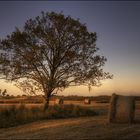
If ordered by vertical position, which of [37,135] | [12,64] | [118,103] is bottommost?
[37,135]

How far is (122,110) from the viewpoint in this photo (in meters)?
19.8

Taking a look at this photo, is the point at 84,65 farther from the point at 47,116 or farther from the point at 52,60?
the point at 47,116

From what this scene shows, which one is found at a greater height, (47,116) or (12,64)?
(12,64)

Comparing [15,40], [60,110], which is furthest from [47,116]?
[15,40]

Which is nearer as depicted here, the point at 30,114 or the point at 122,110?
the point at 122,110

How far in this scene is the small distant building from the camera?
1959cm

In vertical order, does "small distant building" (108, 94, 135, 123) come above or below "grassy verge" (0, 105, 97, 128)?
above

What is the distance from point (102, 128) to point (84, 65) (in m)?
11.9

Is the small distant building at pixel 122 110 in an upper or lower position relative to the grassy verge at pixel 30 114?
upper

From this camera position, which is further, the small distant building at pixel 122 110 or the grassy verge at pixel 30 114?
the grassy verge at pixel 30 114

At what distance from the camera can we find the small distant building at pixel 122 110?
1959cm

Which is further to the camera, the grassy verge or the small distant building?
the grassy verge

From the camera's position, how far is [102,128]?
17.3m

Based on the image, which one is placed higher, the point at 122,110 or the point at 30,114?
the point at 122,110
